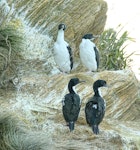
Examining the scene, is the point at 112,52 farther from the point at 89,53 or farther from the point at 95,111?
the point at 95,111

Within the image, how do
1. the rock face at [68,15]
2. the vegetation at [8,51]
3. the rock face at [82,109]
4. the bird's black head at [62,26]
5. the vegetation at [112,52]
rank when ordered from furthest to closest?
the vegetation at [112,52], the rock face at [68,15], the bird's black head at [62,26], the vegetation at [8,51], the rock face at [82,109]

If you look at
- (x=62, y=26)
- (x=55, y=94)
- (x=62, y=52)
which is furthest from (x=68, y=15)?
(x=55, y=94)

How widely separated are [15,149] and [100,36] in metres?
5.29

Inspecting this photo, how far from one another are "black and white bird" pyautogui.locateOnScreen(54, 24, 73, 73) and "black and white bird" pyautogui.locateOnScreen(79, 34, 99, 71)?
0.23 metres

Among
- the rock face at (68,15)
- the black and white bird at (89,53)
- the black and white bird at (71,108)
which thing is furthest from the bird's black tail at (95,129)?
the rock face at (68,15)

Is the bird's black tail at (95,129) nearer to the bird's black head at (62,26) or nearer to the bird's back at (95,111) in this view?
the bird's back at (95,111)

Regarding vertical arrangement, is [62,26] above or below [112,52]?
above

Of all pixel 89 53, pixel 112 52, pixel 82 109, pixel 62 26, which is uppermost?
pixel 62 26

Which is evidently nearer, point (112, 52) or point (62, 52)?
point (62, 52)

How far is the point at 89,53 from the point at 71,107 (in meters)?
2.16

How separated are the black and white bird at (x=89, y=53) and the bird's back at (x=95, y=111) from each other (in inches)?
75.9

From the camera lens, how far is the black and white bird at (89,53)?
1068 centimetres

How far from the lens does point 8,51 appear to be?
9.93 m

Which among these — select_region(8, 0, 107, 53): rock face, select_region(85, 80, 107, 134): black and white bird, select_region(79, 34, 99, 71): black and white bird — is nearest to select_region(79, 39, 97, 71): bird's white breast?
select_region(79, 34, 99, 71): black and white bird
